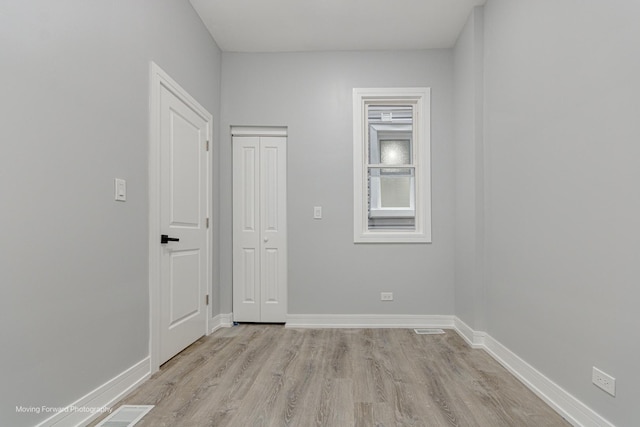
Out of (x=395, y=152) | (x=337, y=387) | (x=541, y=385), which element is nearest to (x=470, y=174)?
(x=395, y=152)

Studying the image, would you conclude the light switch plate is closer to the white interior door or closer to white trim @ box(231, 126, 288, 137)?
the white interior door

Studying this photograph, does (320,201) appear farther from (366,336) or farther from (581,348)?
(581,348)

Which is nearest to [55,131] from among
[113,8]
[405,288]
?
[113,8]

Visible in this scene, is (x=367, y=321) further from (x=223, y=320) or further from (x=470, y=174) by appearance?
(x=470, y=174)

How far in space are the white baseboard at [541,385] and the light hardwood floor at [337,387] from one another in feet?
0.15

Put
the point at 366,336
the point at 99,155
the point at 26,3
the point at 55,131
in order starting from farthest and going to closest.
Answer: the point at 366,336, the point at 99,155, the point at 55,131, the point at 26,3

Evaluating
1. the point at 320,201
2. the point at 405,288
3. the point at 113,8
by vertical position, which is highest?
the point at 113,8

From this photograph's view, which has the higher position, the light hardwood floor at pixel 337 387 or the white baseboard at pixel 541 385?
the white baseboard at pixel 541 385

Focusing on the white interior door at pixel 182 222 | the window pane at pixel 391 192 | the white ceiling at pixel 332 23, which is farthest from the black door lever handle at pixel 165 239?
the window pane at pixel 391 192

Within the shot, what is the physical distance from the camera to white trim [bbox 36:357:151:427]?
5.41 ft

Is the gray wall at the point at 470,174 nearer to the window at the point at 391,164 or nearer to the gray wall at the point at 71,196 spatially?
the window at the point at 391,164

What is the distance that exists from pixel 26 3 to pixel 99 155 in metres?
0.70

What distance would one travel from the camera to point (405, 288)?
3721mm

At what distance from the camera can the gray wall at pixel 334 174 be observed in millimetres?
3725
